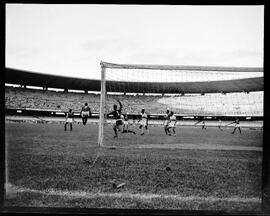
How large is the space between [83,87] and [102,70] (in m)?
32.6

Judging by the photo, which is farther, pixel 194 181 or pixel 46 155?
pixel 46 155

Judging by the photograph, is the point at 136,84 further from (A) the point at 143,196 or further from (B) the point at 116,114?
(A) the point at 143,196

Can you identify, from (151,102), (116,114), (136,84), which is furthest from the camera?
(151,102)

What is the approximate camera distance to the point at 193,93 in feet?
133

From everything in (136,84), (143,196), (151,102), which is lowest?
(143,196)

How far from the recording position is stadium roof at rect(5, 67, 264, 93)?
112 feet

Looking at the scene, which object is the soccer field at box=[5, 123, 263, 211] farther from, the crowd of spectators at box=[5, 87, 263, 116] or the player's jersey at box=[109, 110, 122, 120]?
the crowd of spectators at box=[5, 87, 263, 116]

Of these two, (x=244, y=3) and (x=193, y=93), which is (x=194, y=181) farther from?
(x=193, y=93)

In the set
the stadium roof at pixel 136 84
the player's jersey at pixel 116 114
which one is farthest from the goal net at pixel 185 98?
the player's jersey at pixel 116 114

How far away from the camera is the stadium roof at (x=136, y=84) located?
3409 cm

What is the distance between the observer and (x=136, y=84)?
126 feet

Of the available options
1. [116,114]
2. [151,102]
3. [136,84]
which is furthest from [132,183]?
[151,102]

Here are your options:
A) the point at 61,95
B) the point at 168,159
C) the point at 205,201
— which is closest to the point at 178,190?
the point at 205,201

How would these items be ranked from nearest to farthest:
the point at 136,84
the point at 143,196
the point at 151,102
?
1. the point at 143,196
2. the point at 136,84
3. the point at 151,102
